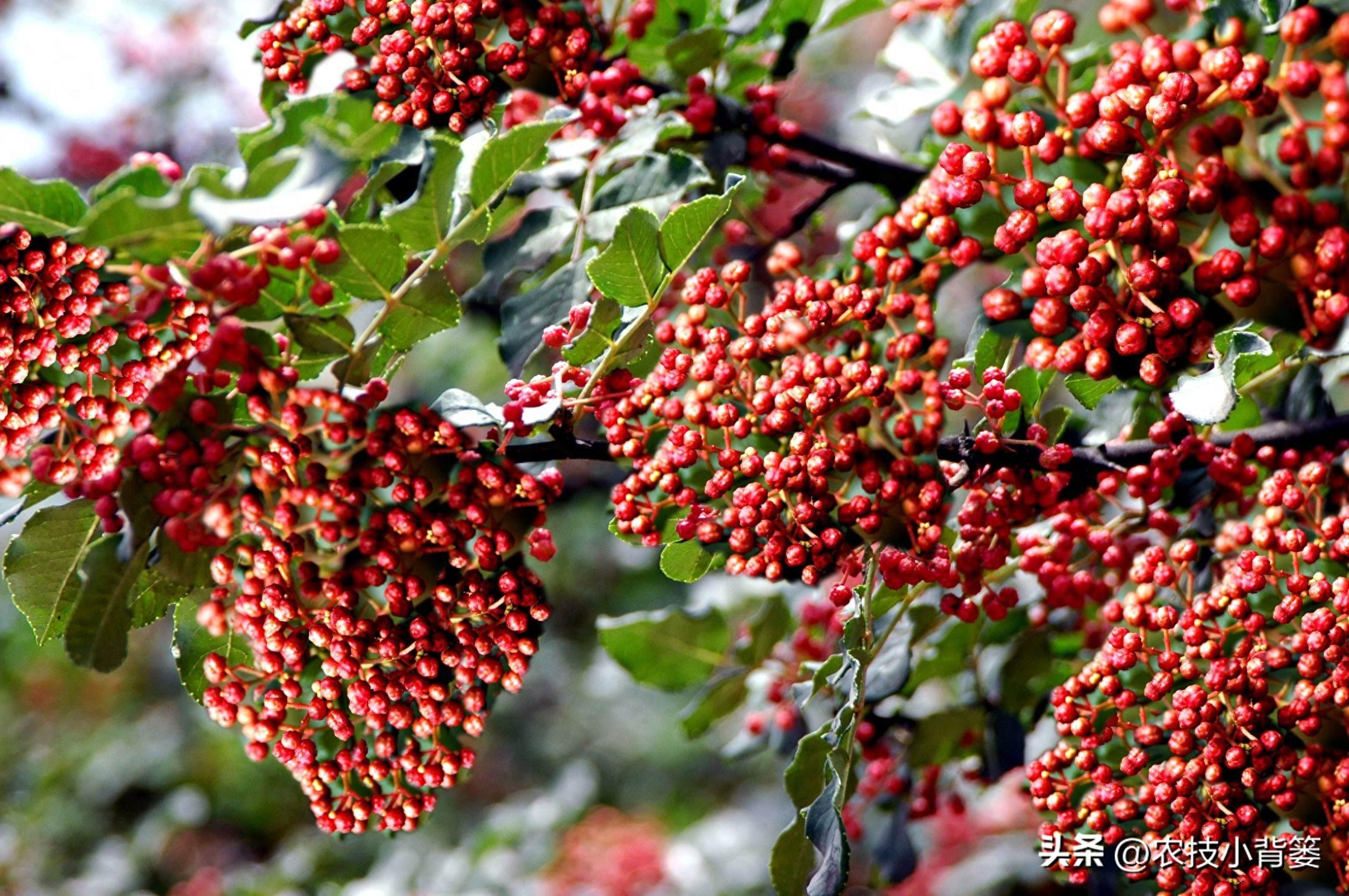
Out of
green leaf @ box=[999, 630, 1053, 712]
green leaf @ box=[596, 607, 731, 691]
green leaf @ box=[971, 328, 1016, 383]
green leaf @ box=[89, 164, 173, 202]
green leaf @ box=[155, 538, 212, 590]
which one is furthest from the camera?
green leaf @ box=[596, 607, 731, 691]

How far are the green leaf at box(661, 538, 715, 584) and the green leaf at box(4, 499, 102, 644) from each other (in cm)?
53

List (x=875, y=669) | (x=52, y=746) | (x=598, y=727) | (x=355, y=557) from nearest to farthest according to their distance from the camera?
(x=355, y=557) < (x=875, y=669) < (x=52, y=746) < (x=598, y=727)


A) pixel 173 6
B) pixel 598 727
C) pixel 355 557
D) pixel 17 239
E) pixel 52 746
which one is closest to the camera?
pixel 17 239

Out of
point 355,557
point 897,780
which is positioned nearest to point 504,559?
point 355,557

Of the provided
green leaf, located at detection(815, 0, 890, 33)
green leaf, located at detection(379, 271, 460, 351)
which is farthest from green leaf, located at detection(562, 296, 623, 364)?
green leaf, located at detection(815, 0, 890, 33)

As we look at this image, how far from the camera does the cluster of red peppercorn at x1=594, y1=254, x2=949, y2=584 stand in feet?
3.18

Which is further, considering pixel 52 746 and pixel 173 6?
pixel 173 6

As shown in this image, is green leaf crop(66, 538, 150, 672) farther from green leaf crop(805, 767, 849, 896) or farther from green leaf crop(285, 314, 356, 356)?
green leaf crop(805, 767, 849, 896)

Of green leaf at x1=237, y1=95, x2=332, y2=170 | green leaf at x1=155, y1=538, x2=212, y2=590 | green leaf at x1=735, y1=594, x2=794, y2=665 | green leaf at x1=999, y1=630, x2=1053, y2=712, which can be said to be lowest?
green leaf at x1=735, y1=594, x2=794, y2=665

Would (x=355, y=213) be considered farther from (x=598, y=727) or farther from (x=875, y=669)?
(x=598, y=727)

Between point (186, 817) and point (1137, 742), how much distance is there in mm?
2406

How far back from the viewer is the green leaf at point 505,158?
908 millimetres

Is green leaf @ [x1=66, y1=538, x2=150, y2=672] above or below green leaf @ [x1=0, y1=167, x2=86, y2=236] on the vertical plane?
below

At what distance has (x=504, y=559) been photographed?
3.49 ft
